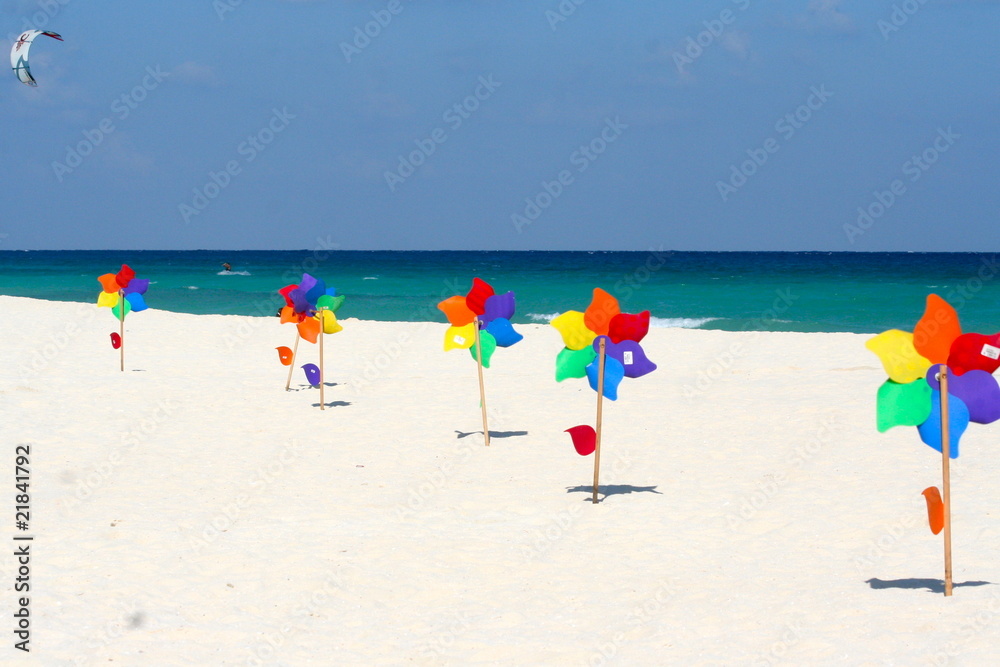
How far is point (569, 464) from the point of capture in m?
8.54

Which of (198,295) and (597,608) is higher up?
(198,295)

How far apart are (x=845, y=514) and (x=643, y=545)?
1597 millimetres

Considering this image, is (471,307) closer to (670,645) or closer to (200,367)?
(670,645)

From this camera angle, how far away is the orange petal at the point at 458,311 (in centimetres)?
920

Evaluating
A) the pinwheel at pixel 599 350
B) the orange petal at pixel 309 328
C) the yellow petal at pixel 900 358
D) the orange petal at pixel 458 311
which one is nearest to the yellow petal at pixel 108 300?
the orange petal at pixel 309 328

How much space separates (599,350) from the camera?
23.6 feet

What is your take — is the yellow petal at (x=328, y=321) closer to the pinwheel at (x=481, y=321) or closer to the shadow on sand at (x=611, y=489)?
the pinwheel at (x=481, y=321)

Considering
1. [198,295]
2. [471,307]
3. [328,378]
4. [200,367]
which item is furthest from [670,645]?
[198,295]

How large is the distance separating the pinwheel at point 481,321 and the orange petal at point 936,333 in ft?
15.2

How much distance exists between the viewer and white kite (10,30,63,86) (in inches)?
418

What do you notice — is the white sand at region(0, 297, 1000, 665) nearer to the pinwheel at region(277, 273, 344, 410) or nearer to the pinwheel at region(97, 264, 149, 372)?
the pinwheel at region(277, 273, 344, 410)

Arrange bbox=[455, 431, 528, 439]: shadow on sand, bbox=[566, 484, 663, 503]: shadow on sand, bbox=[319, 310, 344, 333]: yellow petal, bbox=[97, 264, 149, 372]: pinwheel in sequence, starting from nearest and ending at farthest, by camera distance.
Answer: bbox=[566, 484, 663, 503]: shadow on sand, bbox=[455, 431, 528, 439]: shadow on sand, bbox=[319, 310, 344, 333]: yellow petal, bbox=[97, 264, 149, 372]: pinwheel

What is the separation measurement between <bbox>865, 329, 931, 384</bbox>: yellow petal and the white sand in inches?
44.4


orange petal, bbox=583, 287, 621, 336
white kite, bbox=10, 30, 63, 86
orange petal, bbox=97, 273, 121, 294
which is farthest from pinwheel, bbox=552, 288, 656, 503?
orange petal, bbox=97, 273, 121, 294
